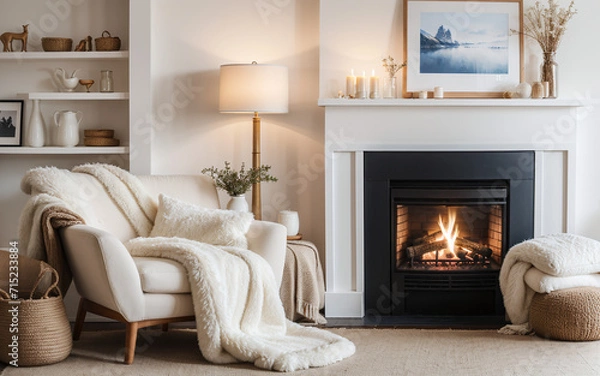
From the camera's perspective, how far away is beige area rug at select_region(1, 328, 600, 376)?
3814mm

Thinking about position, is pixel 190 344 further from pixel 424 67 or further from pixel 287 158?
pixel 424 67

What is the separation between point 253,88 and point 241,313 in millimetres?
1390

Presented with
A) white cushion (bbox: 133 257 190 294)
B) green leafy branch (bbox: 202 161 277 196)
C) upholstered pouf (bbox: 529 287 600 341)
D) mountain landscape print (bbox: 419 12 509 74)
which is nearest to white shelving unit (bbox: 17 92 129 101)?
green leafy branch (bbox: 202 161 277 196)

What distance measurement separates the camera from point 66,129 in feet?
16.6

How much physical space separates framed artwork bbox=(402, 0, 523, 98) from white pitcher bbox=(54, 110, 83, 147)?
1926 millimetres

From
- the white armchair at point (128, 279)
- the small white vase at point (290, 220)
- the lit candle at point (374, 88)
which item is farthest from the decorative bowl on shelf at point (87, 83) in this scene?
the lit candle at point (374, 88)

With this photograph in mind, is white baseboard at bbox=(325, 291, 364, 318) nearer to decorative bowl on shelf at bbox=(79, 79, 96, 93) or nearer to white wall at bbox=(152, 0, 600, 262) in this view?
white wall at bbox=(152, 0, 600, 262)

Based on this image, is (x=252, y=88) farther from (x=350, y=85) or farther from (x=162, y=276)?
(x=162, y=276)

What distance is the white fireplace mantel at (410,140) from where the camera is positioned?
16.3ft

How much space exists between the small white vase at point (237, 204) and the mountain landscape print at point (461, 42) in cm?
127

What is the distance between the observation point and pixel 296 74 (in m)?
5.25

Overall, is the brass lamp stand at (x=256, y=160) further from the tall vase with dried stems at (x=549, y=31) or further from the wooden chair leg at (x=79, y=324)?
the tall vase with dried stems at (x=549, y=31)

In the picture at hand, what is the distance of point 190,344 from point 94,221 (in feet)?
2.55

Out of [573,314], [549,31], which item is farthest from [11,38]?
[573,314]
